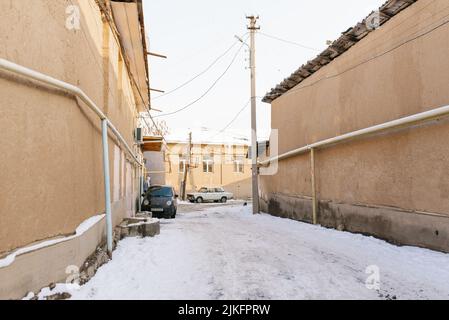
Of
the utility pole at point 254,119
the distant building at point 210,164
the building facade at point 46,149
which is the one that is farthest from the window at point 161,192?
the distant building at point 210,164

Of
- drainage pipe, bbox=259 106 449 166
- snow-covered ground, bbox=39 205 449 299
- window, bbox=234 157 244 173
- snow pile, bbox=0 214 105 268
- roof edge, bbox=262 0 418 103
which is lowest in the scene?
snow-covered ground, bbox=39 205 449 299

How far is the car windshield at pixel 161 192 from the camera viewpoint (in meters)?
17.2

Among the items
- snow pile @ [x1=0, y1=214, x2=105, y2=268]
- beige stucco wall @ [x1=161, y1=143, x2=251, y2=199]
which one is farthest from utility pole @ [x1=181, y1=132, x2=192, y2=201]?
snow pile @ [x1=0, y1=214, x2=105, y2=268]

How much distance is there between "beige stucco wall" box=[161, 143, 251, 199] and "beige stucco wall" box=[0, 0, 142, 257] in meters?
→ 30.3

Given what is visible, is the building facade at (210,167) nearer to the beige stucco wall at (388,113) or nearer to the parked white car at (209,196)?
the parked white car at (209,196)

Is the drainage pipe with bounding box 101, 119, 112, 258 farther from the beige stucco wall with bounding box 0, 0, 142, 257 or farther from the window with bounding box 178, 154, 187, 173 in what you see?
the window with bounding box 178, 154, 187, 173

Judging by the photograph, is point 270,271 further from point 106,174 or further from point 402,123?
point 402,123

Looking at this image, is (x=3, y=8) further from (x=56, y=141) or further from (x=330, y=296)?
(x=330, y=296)

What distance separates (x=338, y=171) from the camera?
10234 millimetres

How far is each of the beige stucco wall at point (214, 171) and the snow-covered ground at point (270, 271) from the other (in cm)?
2788

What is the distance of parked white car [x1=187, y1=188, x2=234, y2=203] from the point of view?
1257 inches

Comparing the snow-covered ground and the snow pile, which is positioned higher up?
the snow pile

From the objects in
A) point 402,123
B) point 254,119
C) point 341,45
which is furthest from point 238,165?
point 402,123
